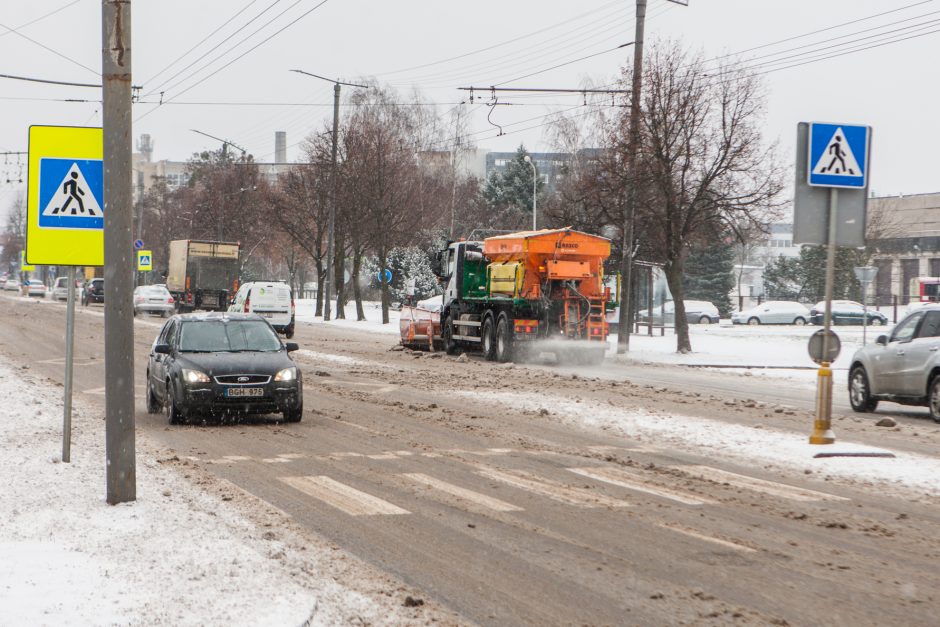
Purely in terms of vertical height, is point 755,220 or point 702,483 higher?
point 755,220

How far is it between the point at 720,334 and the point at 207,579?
4652 cm

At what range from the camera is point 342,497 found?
380 inches

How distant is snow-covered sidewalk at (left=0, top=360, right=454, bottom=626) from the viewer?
19.5 ft

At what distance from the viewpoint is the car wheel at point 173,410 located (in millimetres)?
14752

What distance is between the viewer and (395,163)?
54.9 m

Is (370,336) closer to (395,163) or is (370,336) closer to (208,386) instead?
(395,163)

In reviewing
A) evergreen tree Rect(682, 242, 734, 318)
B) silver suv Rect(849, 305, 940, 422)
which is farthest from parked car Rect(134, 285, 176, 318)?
silver suv Rect(849, 305, 940, 422)

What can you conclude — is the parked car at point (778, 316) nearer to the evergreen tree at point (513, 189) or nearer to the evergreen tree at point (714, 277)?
the evergreen tree at point (714, 277)

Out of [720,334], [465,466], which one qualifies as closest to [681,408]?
[465,466]

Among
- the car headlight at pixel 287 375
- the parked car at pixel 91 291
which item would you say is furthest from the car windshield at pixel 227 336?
the parked car at pixel 91 291

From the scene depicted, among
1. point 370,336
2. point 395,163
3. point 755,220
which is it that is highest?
point 395,163

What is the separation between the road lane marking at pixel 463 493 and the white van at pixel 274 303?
2911 cm

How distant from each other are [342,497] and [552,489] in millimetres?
1851

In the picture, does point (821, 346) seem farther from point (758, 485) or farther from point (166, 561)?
point (166, 561)
